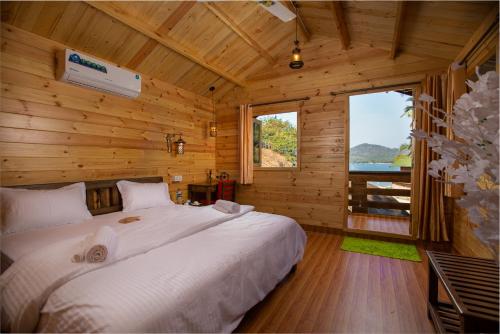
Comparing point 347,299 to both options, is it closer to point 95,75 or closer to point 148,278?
point 148,278

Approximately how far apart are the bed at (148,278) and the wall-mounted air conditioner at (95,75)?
1.58 m

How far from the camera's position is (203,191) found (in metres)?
4.05

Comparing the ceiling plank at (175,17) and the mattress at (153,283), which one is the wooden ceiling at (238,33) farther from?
the mattress at (153,283)

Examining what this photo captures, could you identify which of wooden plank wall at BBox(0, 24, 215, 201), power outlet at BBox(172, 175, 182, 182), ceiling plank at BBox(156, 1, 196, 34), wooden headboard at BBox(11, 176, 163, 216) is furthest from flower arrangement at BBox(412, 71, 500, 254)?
power outlet at BBox(172, 175, 182, 182)

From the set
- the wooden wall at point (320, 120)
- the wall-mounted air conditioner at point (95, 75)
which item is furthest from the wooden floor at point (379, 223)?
the wall-mounted air conditioner at point (95, 75)

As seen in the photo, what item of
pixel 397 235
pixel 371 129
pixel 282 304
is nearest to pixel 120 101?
pixel 282 304

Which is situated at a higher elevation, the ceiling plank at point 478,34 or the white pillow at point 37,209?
the ceiling plank at point 478,34

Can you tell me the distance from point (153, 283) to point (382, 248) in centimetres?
304

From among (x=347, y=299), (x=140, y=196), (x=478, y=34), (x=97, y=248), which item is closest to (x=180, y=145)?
(x=140, y=196)

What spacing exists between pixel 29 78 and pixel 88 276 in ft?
7.48

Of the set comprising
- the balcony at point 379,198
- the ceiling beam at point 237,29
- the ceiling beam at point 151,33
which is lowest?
the balcony at point 379,198

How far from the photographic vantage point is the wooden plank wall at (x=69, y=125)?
88.3 inches

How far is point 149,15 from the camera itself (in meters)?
2.68

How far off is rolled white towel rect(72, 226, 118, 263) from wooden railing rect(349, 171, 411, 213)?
188 inches
